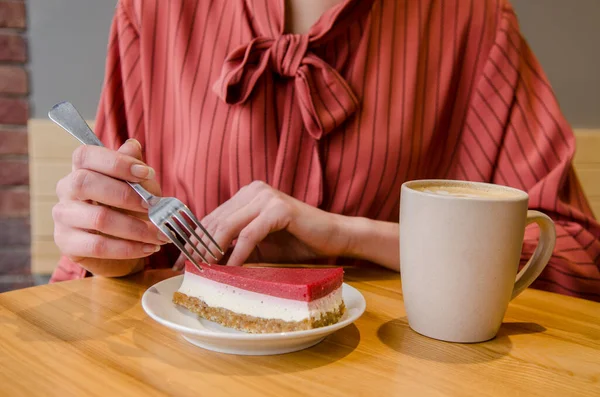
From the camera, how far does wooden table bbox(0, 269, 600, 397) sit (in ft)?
1.72

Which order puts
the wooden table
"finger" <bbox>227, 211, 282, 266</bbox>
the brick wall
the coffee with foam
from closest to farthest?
the wooden table
the coffee with foam
"finger" <bbox>227, 211, 282, 266</bbox>
the brick wall

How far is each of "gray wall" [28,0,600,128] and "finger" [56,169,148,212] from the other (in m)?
1.18

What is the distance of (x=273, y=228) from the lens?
904 mm

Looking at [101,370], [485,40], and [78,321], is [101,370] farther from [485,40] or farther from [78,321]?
[485,40]

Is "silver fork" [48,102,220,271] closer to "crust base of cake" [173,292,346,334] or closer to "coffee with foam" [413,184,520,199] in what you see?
"crust base of cake" [173,292,346,334]

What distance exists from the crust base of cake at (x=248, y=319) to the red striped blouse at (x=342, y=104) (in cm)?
44

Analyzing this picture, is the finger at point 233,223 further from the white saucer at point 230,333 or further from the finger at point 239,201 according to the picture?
the white saucer at point 230,333

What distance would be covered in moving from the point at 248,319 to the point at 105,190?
0.81 ft

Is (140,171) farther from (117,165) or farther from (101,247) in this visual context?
(101,247)

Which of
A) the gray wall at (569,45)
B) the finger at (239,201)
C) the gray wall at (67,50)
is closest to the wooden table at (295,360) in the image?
the finger at (239,201)

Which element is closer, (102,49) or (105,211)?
(105,211)

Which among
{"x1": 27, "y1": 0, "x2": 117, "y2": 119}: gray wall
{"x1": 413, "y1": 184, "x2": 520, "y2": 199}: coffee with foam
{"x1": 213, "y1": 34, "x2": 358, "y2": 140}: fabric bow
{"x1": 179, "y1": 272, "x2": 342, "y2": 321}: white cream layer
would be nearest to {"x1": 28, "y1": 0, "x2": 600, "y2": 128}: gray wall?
{"x1": 27, "y1": 0, "x2": 117, "y2": 119}: gray wall

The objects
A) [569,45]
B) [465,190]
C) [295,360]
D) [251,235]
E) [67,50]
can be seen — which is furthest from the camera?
[569,45]

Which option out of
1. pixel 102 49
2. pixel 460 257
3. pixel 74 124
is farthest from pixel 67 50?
pixel 460 257
